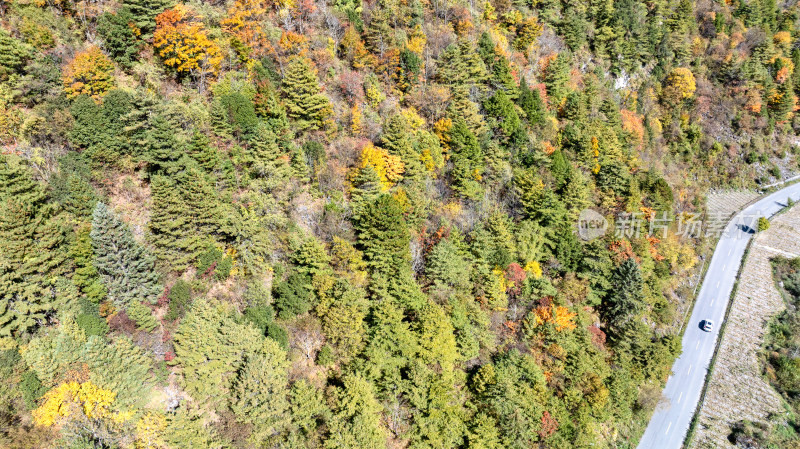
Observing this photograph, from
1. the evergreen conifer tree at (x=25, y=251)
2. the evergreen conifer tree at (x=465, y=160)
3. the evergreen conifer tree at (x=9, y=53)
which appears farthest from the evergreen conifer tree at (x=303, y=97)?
the evergreen conifer tree at (x=25, y=251)

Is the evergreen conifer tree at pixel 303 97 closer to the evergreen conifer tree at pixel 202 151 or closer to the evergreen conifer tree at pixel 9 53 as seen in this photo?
the evergreen conifer tree at pixel 202 151

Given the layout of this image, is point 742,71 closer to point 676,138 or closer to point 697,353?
point 676,138

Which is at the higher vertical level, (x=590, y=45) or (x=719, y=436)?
(x=590, y=45)

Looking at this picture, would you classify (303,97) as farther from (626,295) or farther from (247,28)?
(626,295)

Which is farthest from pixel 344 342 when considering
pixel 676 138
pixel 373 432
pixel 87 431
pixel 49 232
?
pixel 676 138

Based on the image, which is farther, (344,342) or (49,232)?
(344,342)

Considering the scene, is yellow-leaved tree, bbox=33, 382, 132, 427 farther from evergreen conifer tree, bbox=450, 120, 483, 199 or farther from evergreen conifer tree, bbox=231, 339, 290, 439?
evergreen conifer tree, bbox=450, 120, 483, 199
